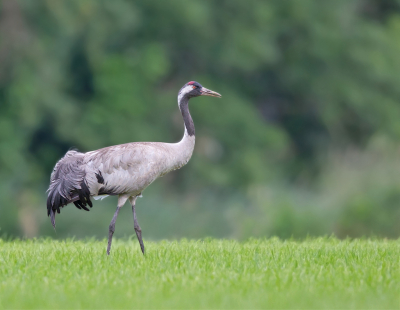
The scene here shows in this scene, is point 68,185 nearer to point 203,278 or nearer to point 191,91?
point 191,91

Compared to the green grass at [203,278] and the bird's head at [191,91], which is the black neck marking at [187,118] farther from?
the green grass at [203,278]

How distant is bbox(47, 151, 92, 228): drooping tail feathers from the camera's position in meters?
8.95

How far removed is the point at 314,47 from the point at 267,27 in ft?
6.01

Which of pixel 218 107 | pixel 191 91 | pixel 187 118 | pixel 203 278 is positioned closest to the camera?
pixel 203 278

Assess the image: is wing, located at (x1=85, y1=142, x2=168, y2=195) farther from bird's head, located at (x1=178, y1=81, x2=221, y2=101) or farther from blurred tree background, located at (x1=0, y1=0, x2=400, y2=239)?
blurred tree background, located at (x1=0, y1=0, x2=400, y2=239)

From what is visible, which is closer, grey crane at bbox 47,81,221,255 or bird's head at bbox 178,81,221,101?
grey crane at bbox 47,81,221,255

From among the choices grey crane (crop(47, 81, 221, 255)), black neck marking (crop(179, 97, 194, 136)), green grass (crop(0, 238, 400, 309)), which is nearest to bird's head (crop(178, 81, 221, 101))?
black neck marking (crop(179, 97, 194, 136))

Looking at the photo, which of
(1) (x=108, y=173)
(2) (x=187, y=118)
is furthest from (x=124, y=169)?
(2) (x=187, y=118)

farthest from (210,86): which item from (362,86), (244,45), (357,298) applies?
(357,298)

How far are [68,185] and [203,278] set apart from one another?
255 centimetres

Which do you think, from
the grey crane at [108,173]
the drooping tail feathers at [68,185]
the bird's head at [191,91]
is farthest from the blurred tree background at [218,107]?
the drooping tail feathers at [68,185]

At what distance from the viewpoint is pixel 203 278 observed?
7.07 m

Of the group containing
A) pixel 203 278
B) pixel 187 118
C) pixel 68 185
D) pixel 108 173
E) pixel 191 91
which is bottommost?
pixel 203 278

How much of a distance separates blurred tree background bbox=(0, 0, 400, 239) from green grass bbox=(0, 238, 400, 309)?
341 inches
